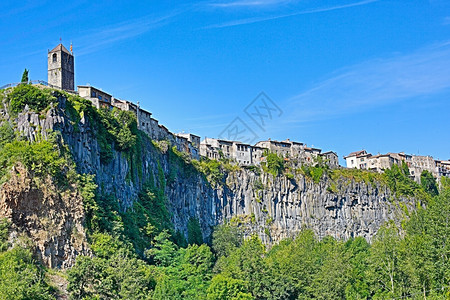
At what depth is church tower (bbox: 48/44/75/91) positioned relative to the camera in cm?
9131

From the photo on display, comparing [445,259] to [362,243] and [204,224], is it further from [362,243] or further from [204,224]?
[204,224]

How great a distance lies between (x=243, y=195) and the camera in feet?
400

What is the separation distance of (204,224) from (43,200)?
49.2m

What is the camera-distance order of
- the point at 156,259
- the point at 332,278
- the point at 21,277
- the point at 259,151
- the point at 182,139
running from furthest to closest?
1. the point at 259,151
2. the point at 182,139
3. the point at 156,259
4. the point at 332,278
5. the point at 21,277

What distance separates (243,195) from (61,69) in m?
46.3

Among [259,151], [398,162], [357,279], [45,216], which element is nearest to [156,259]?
[45,216]

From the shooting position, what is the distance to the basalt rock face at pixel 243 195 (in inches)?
2990

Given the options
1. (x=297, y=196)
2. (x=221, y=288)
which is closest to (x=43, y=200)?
(x=221, y=288)

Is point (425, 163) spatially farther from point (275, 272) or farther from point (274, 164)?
point (275, 272)

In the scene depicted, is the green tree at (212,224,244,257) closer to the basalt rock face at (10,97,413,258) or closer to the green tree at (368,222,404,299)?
the basalt rock face at (10,97,413,258)

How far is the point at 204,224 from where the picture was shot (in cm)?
11000

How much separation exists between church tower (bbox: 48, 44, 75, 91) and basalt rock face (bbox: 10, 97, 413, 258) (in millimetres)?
14425

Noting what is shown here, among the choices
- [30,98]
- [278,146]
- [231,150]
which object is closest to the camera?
[30,98]

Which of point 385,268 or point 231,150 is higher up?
point 231,150
